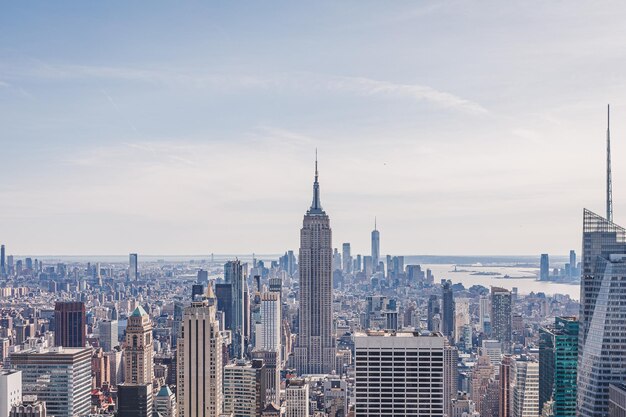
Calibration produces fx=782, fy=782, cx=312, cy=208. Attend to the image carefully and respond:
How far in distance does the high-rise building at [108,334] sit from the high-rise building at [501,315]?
18.5m

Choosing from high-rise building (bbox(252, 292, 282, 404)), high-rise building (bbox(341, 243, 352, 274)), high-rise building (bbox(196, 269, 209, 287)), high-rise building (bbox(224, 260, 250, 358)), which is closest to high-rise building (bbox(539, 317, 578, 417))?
high-rise building (bbox(252, 292, 282, 404))

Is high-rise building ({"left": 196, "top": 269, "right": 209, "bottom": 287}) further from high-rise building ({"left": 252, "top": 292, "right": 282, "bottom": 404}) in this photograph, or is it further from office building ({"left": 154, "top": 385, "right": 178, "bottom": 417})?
office building ({"left": 154, "top": 385, "right": 178, "bottom": 417})

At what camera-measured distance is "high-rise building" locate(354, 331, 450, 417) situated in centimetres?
1513

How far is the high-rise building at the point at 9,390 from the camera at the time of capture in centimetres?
1900

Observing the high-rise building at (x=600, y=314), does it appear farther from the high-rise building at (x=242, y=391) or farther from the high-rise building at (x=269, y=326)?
the high-rise building at (x=269, y=326)

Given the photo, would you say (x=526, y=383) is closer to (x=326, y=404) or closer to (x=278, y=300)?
(x=326, y=404)

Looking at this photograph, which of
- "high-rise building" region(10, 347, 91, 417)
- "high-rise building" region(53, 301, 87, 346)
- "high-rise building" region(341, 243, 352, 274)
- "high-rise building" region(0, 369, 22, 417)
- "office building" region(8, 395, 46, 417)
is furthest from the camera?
"high-rise building" region(341, 243, 352, 274)

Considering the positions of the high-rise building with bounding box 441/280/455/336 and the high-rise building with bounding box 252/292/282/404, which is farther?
the high-rise building with bounding box 441/280/455/336

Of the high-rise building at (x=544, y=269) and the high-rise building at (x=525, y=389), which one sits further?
the high-rise building at (x=544, y=269)

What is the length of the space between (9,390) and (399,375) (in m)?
10.3

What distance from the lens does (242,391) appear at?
23797 mm

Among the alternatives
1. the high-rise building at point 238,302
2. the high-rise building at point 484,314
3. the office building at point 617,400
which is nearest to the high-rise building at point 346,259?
the high-rise building at point 238,302

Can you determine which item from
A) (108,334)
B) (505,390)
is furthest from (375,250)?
(505,390)

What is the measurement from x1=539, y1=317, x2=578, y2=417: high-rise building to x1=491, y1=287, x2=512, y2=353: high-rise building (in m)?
15.0
